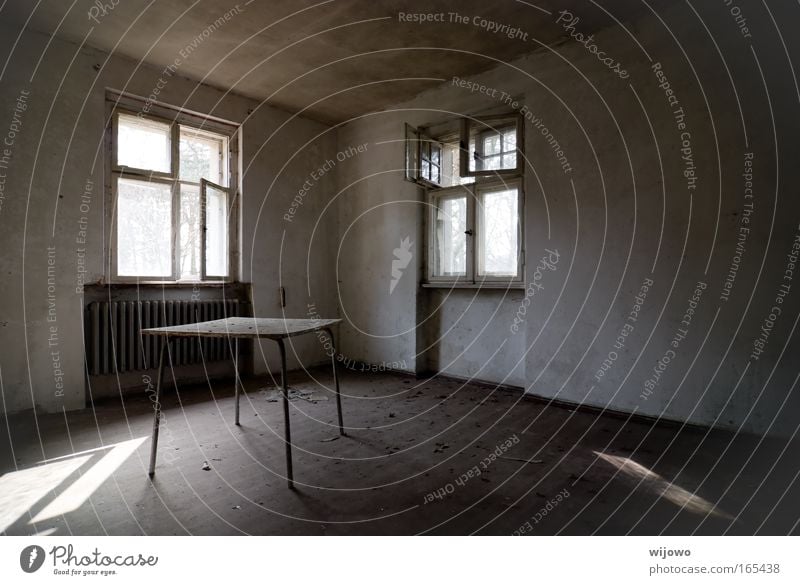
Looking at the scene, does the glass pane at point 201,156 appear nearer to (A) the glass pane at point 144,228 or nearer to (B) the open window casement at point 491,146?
(A) the glass pane at point 144,228

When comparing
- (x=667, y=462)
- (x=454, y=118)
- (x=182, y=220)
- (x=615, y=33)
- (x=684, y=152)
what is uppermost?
(x=615, y=33)

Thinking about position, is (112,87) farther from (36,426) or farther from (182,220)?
(36,426)

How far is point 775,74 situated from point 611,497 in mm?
2816

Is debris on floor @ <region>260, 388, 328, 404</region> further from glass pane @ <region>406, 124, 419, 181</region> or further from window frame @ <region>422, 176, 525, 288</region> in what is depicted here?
glass pane @ <region>406, 124, 419, 181</region>

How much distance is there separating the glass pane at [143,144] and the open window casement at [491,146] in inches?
113

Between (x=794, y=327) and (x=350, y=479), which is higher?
(x=794, y=327)

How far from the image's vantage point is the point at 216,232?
4445mm

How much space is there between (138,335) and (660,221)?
4.41 m

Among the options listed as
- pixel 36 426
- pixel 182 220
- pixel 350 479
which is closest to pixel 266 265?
pixel 182 220

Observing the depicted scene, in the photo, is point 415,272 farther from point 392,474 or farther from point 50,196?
point 50,196

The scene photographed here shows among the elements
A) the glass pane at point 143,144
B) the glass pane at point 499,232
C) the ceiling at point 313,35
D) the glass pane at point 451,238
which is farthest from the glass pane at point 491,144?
the glass pane at point 143,144

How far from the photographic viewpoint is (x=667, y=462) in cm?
237

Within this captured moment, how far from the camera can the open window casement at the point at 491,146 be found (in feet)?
12.7

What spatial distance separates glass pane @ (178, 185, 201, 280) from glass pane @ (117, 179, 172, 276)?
0.11 meters
